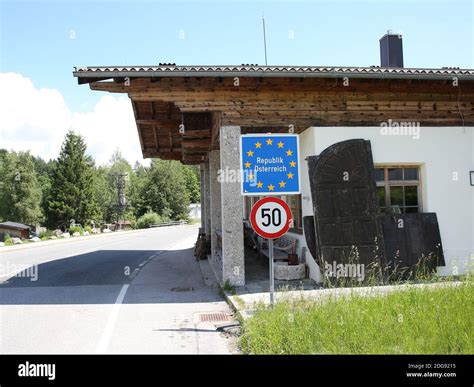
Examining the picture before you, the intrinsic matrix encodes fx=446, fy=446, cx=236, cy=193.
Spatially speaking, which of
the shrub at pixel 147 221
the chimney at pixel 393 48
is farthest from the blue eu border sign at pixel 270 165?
→ the shrub at pixel 147 221

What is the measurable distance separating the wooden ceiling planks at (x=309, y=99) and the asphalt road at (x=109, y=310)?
406 centimetres

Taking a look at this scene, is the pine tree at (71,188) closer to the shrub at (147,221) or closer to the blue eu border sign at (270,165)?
the shrub at (147,221)

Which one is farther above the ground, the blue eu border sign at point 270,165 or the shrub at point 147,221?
the blue eu border sign at point 270,165

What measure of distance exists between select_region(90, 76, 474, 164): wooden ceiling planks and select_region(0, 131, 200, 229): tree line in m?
51.7

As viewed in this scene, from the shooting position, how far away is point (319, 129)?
9.74 metres

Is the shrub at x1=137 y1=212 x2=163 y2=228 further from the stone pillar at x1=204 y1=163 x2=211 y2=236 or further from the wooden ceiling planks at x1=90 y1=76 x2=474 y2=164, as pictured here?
the wooden ceiling planks at x1=90 y1=76 x2=474 y2=164

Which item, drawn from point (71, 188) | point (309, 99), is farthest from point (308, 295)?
point (71, 188)

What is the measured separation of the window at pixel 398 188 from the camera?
32.9ft

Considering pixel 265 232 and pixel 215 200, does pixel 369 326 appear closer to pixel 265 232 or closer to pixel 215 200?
pixel 265 232

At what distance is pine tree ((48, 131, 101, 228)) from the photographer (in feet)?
188

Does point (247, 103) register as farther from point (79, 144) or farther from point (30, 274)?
point (79, 144)

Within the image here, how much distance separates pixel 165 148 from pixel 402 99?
429 inches

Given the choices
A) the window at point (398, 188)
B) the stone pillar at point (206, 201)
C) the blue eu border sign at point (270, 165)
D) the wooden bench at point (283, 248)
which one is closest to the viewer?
the blue eu border sign at point (270, 165)
